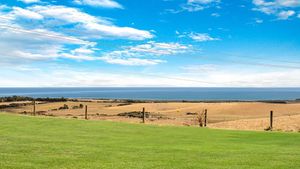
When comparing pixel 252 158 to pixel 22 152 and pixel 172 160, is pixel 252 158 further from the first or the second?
pixel 22 152

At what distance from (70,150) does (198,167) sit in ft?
16.0

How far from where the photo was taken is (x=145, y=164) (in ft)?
39.7

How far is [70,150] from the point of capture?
14.6m

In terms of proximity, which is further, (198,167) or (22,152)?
(22,152)

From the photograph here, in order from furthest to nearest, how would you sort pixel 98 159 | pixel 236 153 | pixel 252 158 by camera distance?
pixel 236 153, pixel 252 158, pixel 98 159

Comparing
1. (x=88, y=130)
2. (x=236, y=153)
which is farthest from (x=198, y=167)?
(x=88, y=130)

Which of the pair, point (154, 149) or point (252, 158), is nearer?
point (252, 158)

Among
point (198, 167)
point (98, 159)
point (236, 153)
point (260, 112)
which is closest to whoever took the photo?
point (198, 167)

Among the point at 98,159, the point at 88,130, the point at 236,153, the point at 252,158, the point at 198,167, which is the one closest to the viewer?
the point at 198,167

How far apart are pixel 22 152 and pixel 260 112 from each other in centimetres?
5138

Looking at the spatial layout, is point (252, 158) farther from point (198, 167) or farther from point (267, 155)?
point (198, 167)

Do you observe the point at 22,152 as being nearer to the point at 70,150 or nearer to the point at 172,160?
the point at 70,150

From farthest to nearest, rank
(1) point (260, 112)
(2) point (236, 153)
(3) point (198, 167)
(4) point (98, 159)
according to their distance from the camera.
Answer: (1) point (260, 112)
(2) point (236, 153)
(4) point (98, 159)
(3) point (198, 167)

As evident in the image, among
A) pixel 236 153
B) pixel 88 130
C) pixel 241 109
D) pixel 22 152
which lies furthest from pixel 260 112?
pixel 22 152
